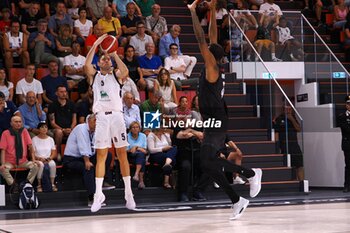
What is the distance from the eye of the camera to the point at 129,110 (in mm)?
14656

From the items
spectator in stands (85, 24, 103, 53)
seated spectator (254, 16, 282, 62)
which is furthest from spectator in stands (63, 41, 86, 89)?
seated spectator (254, 16, 282, 62)

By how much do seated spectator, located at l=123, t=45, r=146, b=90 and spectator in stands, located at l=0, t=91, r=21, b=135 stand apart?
2.98 metres

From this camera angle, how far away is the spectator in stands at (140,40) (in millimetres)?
16781

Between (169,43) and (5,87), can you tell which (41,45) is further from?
(169,43)

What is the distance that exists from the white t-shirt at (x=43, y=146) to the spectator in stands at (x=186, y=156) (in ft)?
7.84

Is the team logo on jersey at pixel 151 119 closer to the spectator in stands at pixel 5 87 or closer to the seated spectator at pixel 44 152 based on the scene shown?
the seated spectator at pixel 44 152

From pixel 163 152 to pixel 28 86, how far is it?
314cm

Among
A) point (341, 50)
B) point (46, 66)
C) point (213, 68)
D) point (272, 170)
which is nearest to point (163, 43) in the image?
point (46, 66)

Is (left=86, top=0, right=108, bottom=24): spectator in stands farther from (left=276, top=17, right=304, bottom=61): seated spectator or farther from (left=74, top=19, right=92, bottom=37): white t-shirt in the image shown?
(left=276, top=17, right=304, bottom=61): seated spectator

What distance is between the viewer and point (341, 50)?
1973cm

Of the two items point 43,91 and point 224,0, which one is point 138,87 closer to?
point 43,91

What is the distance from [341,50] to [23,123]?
9.50 metres

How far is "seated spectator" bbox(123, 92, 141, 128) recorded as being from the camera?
14.6 m

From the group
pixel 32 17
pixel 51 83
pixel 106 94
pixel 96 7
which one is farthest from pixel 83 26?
pixel 106 94
